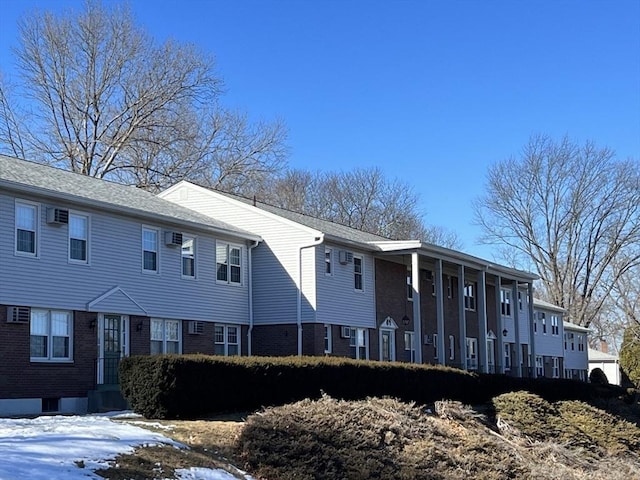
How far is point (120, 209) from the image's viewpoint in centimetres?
2447

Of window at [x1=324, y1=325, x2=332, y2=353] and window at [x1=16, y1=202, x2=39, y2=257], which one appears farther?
window at [x1=324, y1=325, x2=332, y2=353]

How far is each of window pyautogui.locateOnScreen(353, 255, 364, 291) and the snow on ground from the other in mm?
17054

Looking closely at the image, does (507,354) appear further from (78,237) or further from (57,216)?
(57,216)

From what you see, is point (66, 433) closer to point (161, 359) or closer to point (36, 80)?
point (161, 359)

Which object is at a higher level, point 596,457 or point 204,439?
point 204,439

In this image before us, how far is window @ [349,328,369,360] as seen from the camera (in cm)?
3272

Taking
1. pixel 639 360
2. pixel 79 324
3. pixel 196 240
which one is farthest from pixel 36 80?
pixel 639 360

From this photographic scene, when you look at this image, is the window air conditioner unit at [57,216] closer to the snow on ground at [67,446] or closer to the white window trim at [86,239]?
the white window trim at [86,239]

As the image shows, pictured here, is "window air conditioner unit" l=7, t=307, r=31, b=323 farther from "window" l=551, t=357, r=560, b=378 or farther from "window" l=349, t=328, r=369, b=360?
"window" l=551, t=357, r=560, b=378

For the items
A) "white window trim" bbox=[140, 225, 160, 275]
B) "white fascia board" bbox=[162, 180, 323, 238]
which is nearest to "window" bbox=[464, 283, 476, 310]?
"white fascia board" bbox=[162, 180, 323, 238]

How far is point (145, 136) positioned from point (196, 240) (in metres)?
20.1

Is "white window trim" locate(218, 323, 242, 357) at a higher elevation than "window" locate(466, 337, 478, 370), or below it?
higher

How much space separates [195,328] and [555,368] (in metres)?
36.1

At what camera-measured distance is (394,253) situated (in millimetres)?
34062
